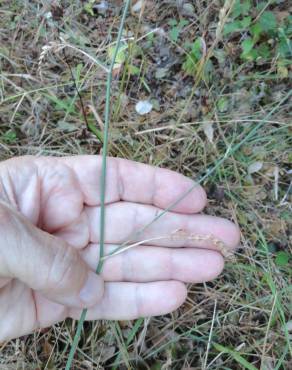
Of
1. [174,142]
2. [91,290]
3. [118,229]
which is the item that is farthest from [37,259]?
[174,142]

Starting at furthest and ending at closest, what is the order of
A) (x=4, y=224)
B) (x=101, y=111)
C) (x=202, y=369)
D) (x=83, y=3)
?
(x=83, y=3) → (x=101, y=111) → (x=202, y=369) → (x=4, y=224)

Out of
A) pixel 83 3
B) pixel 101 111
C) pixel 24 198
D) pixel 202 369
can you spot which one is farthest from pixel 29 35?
pixel 202 369

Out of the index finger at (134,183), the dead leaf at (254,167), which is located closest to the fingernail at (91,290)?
the index finger at (134,183)

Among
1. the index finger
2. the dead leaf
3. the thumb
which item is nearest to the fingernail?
the thumb

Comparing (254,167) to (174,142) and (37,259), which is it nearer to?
(174,142)

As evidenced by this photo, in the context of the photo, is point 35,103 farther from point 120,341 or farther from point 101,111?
point 120,341
